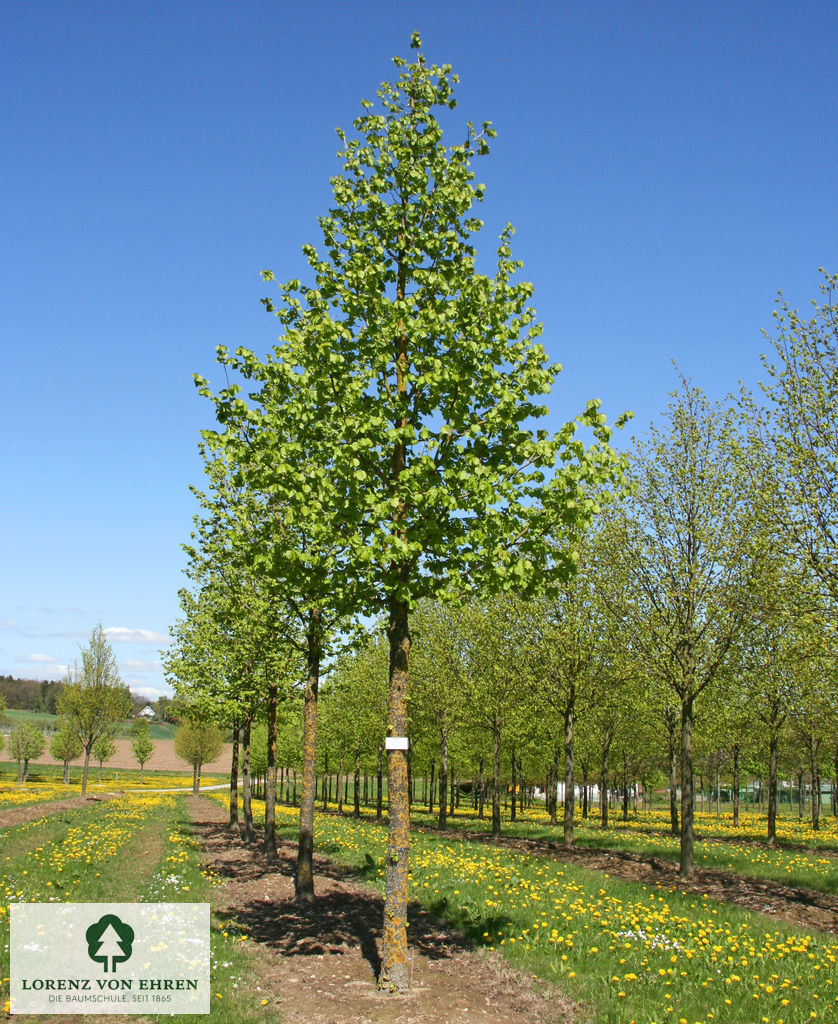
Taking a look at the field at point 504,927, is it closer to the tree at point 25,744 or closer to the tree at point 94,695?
the tree at point 94,695

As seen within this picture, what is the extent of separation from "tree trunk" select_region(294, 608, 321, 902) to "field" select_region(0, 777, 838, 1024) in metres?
0.46

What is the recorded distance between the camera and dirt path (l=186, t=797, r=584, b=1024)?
8.11m

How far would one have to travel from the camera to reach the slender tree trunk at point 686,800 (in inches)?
711

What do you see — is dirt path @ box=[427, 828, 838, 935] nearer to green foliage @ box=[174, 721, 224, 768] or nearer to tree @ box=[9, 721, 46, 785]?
green foliage @ box=[174, 721, 224, 768]

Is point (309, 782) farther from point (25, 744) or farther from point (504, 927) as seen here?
point (25, 744)

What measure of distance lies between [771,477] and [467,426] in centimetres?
1064

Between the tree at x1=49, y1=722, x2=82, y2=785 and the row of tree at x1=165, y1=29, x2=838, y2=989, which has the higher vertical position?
the row of tree at x1=165, y1=29, x2=838, y2=989

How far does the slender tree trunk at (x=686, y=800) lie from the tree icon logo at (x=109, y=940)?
13.6m

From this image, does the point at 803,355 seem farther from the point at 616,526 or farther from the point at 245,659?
the point at 245,659

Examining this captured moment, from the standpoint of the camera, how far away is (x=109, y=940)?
9781 millimetres

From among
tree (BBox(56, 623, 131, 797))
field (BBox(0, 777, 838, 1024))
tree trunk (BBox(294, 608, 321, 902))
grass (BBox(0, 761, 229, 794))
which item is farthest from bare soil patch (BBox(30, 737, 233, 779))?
tree trunk (BBox(294, 608, 321, 902))

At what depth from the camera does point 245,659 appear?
2072cm

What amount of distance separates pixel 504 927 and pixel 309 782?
5272 millimetres

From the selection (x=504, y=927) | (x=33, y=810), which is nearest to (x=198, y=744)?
(x=33, y=810)
